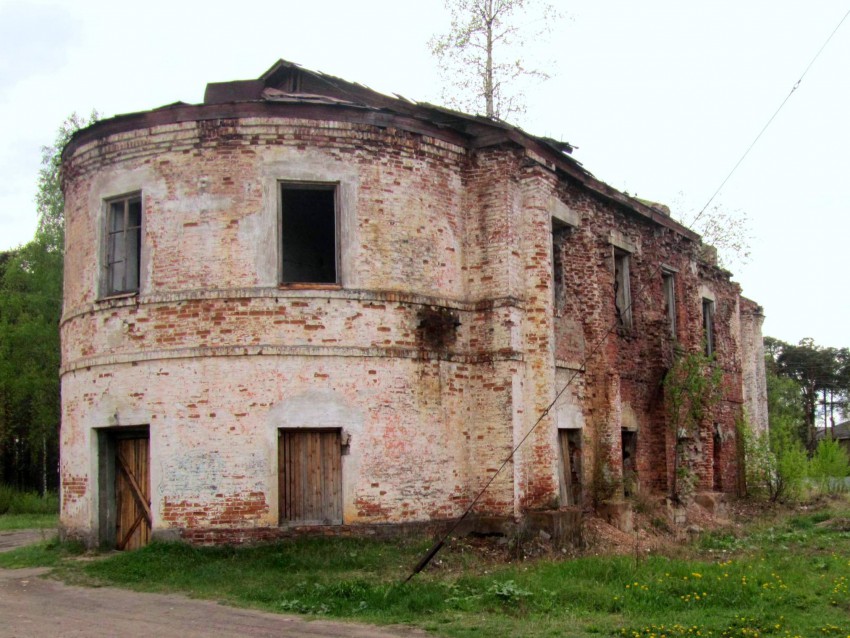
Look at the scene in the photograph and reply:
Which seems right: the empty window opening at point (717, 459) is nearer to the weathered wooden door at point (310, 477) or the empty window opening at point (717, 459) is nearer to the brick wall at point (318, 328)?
the brick wall at point (318, 328)

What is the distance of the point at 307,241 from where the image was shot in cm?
1673

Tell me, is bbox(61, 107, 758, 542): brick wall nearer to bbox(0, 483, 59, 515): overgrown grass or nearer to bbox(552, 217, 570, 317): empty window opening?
bbox(552, 217, 570, 317): empty window opening

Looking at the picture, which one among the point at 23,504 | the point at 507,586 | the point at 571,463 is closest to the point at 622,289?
the point at 571,463

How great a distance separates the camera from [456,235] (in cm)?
1399

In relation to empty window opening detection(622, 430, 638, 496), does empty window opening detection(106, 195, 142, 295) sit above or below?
above

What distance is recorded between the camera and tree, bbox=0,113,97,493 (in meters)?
29.1

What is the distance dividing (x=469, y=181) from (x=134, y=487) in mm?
7005

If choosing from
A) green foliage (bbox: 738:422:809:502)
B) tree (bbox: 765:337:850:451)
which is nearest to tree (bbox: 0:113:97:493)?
green foliage (bbox: 738:422:809:502)

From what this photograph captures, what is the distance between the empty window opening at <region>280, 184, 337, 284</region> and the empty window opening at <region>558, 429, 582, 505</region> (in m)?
5.09

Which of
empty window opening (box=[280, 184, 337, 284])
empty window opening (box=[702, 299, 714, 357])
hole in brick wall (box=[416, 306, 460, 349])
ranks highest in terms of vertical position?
empty window opening (box=[280, 184, 337, 284])

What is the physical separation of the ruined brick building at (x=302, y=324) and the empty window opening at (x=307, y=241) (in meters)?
1.28

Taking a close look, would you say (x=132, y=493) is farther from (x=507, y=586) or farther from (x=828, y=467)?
(x=828, y=467)

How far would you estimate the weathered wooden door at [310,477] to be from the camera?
12.3 meters

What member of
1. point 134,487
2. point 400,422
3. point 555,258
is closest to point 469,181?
point 555,258
